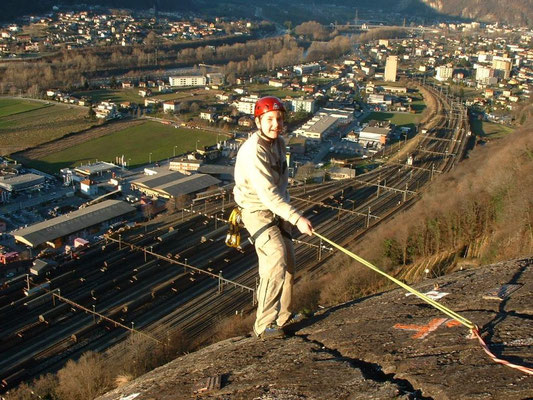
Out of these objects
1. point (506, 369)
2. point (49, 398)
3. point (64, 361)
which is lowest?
point (64, 361)

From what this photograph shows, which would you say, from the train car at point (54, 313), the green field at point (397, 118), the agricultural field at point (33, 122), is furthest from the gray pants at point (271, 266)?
the green field at point (397, 118)

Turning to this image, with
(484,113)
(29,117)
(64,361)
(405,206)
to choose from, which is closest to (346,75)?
(484,113)

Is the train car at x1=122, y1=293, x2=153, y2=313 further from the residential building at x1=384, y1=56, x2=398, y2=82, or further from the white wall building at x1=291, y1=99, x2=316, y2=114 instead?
the residential building at x1=384, y1=56, x2=398, y2=82

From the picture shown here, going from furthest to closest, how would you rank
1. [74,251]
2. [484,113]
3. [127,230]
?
1. [484,113]
2. [127,230]
3. [74,251]

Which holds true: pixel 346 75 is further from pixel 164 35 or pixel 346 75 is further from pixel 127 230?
pixel 127 230

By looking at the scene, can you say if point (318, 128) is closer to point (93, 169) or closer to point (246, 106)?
point (246, 106)

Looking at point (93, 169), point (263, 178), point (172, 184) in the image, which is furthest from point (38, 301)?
point (93, 169)

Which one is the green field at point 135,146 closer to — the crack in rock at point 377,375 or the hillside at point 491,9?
the crack in rock at point 377,375
